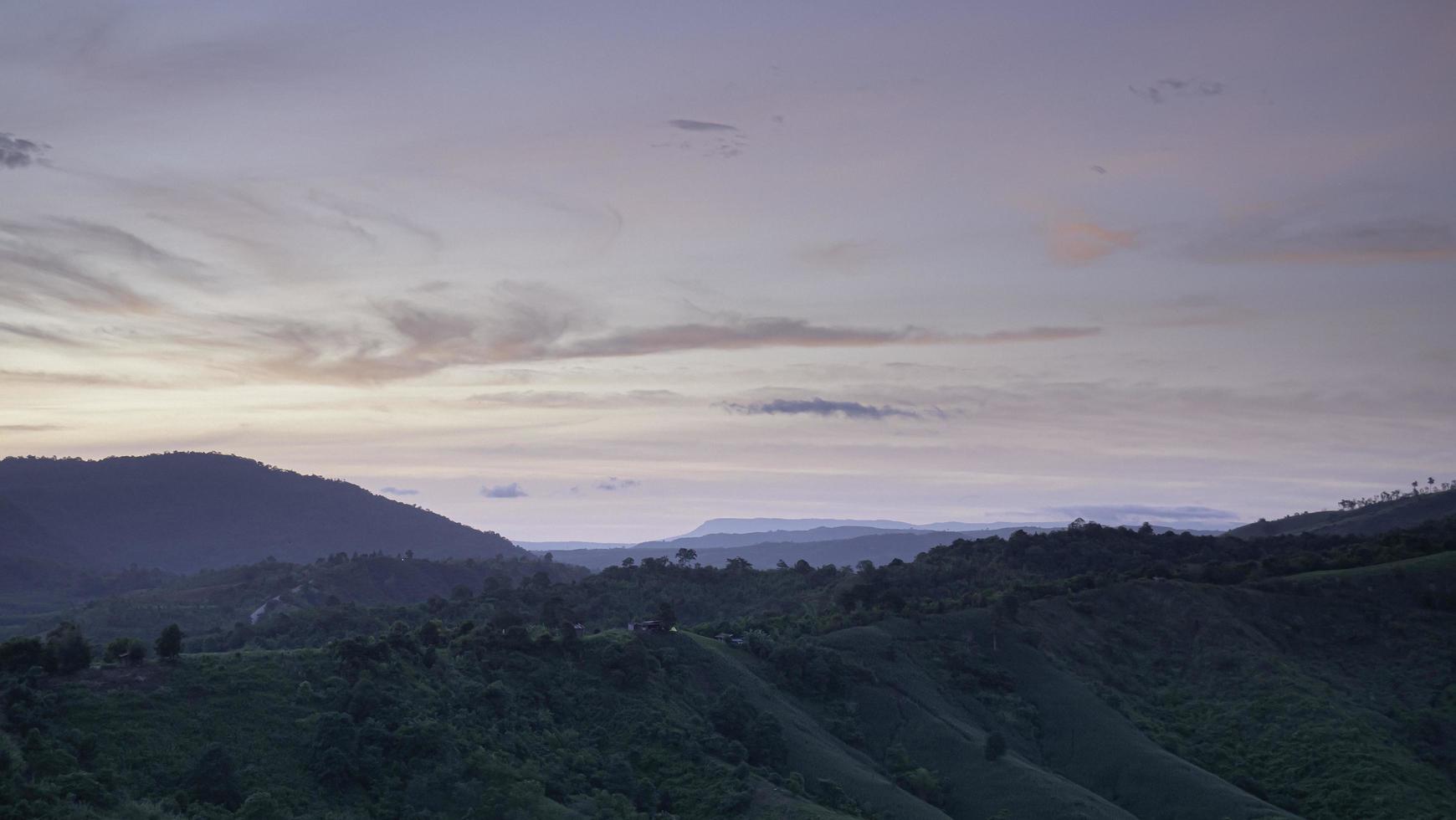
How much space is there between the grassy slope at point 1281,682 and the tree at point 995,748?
11705 mm

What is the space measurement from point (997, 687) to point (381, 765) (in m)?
51.1

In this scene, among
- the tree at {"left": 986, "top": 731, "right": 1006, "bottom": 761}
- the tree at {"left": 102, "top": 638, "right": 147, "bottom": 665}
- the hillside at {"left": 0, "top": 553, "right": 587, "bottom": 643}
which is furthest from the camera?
the hillside at {"left": 0, "top": 553, "right": 587, "bottom": 643}

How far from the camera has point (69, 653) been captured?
56406mm

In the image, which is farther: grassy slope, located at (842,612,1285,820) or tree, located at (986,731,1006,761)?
tree, located at (986,731,1006,761)

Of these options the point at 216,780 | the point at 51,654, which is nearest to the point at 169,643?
the point at 51,654

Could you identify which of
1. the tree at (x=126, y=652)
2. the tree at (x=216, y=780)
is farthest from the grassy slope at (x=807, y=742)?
the tree at (x=126, y=652)

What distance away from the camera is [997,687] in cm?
8906

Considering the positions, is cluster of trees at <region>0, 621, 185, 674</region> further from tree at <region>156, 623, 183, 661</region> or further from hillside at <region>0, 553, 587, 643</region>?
hillside at <region>0, 553, 587, 643</region>

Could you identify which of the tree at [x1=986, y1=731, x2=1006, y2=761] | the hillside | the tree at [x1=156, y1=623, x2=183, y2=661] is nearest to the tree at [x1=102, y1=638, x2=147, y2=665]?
the tree at [x1=156, y1=623, x2=183, y2=661]

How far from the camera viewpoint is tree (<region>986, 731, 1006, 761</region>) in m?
74.8

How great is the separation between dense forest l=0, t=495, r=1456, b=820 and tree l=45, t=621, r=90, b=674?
0.13m

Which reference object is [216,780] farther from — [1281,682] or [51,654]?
[1281,682]

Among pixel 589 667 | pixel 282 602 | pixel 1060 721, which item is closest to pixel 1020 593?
pixel 1060 721

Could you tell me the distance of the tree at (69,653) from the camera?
5609cm
